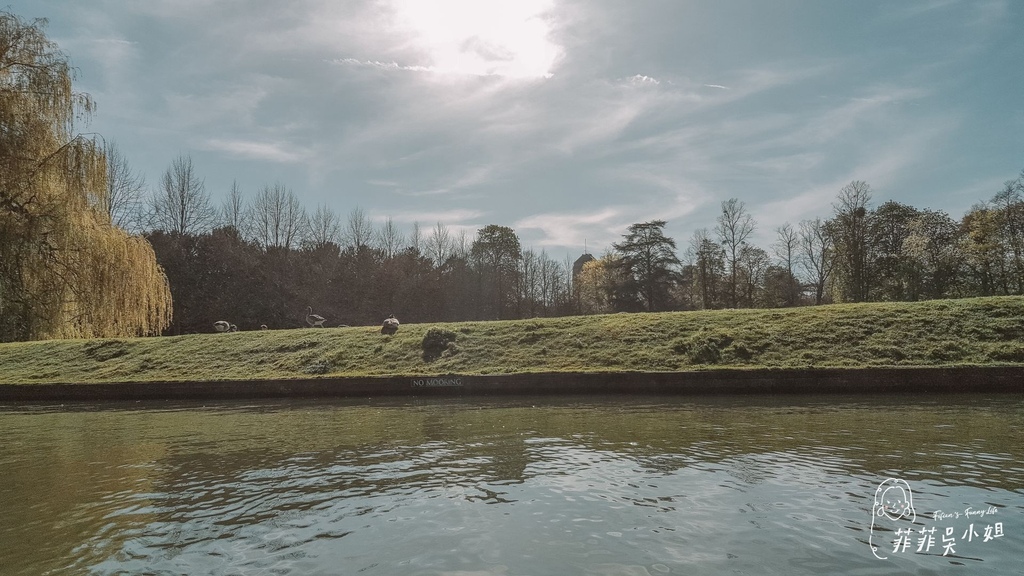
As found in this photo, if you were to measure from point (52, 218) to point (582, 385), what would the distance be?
13476mm

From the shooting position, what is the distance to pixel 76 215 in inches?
489

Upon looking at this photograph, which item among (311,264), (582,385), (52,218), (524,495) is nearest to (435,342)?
(582,385)

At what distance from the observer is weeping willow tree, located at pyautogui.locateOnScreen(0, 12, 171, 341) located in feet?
37.9

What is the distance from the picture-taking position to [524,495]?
6578mm

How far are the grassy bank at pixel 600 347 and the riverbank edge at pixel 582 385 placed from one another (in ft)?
3.17

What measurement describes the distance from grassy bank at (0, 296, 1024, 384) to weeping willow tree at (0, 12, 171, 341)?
8.30m

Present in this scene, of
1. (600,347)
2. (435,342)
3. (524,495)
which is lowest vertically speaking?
(524,495)

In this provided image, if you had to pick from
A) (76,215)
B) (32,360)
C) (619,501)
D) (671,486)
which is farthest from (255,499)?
(32,360)

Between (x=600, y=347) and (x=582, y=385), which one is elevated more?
(x=600, y=347)

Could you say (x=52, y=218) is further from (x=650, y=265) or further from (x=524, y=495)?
(x=650, y=265)

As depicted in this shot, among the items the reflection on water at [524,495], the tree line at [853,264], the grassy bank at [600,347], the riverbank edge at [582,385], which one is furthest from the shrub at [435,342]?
the tree line at [853,264]

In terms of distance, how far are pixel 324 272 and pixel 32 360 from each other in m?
31.1

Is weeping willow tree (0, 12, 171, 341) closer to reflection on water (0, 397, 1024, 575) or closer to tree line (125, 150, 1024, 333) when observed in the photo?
reflection on water (0, 397, 1024, 575)

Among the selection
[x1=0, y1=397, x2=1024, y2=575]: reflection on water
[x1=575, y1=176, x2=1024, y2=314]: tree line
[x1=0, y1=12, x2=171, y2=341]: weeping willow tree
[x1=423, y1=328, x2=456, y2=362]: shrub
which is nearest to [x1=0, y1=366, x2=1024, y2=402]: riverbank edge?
[x1=0, y1=397, x2=1024, y2=575]: reflection on water
